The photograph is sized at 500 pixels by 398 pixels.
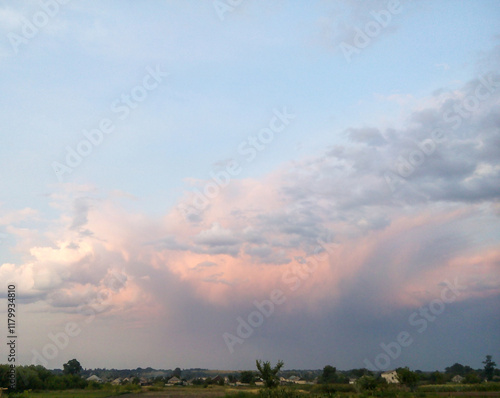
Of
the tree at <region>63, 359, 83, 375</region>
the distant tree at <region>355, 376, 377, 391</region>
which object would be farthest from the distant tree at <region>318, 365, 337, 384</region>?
the tree at <region>63, 359, 83, 375</region>

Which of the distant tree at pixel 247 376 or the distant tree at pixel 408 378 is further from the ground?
the distant tree at pixel 408 378

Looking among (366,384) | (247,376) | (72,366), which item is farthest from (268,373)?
(72,366)

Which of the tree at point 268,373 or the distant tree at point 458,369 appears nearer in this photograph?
the tree at point 268,373

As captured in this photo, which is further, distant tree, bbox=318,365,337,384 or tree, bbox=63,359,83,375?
tree, bbox=63,359,83,375

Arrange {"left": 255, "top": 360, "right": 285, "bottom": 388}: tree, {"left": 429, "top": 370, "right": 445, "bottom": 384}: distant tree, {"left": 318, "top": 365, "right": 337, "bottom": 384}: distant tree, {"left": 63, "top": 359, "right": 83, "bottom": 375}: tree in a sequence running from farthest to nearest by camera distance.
A: {"left": 63, "top": 359, "right": 83, "bottom": 375}: tree, {"left": 318, "top": 365, "right": 337, "bottom": 384}: distant tree, {"left": 429, "top": 370, "right": 445, "bottom": 384}: distant tree, {"left": 255, "top": 360, "right": 285, "bottom": 388}: tree

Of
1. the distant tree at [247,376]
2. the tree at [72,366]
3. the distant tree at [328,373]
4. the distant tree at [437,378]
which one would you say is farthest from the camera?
the tree at [72,366]

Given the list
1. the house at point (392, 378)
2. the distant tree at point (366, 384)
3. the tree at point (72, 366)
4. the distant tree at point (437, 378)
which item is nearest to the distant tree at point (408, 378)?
the house at point (392, 378)

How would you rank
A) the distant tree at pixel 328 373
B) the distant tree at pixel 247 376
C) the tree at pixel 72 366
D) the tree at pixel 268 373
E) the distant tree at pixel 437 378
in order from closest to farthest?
the tree at pixel 268 373, the distant tree at pixel 437 378, the distant tree at pixel 247 376, the distant tree at pixel 328 373, the tree at pixel 72 366

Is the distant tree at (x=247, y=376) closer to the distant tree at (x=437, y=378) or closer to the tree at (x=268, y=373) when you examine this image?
the distant tree at (x=437, y=378)

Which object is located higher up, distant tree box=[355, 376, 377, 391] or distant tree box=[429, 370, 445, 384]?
distant tree box=[355, 376, 377, 391]

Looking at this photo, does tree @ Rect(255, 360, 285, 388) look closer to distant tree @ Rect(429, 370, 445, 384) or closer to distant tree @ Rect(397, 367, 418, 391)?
distant tree @ Rect(397, 367, 418, 391)

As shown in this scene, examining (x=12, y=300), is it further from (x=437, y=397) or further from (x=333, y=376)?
(x=333, y=376)

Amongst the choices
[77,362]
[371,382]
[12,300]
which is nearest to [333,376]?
[371,382]

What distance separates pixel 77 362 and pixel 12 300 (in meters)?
123
